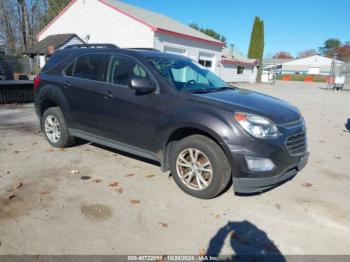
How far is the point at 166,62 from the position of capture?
4.71 meters

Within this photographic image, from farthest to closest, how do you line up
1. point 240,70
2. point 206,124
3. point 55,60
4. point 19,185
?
1. point 240,70
2. point 55,60
3. point 19,185
4. point 206,124

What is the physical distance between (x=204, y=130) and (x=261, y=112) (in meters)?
0.74

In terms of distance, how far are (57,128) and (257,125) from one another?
390 centimetres

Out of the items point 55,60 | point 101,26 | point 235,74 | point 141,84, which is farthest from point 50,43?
Result: point 141,84

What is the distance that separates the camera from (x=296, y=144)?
3879mm

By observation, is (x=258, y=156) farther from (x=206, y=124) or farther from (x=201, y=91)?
(x=201, y=91)

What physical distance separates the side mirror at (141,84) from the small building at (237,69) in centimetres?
2512

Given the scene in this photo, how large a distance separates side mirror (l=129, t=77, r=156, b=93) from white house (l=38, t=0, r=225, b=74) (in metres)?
15.1

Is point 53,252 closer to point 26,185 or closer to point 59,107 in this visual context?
point 26,185

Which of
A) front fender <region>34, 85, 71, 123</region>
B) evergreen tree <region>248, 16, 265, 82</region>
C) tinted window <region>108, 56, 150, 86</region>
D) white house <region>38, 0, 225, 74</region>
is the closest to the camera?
tinted window <region>108, 56, 150, 86</region>

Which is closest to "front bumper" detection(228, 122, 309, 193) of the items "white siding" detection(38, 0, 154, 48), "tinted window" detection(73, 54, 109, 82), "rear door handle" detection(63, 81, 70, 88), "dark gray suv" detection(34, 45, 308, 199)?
"dark gray suv" detection(34, 45, 308, 199)

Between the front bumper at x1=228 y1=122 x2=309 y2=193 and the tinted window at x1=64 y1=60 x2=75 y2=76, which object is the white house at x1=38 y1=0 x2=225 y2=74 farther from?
the front bumper at x1=228 y1=122 x2=309 y2=193

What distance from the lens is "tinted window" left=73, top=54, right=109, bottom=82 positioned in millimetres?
4914

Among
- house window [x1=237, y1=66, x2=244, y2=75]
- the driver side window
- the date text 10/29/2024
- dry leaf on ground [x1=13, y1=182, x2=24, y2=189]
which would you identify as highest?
house window [x1=237, y1=66, x2=244, y2=75]
